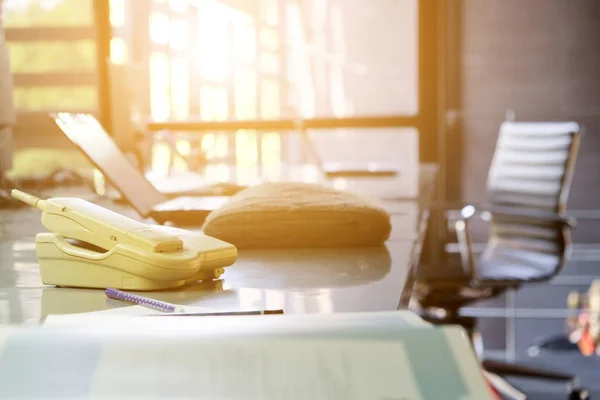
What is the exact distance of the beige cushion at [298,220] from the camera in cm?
117

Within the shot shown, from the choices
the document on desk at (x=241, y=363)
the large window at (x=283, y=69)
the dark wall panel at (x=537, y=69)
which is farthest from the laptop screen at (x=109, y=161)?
the dark wall panel at (x=537, y=69)

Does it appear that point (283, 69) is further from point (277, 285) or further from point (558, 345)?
point (277, 285)

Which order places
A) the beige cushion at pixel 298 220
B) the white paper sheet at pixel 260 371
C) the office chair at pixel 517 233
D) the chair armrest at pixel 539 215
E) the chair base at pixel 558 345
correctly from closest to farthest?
1. the white paper sheet at pixel 260 371
2. the beige cushion at pixel 298 220
3. the chair armrest at pixel 539 215
4. the office chair at pixel 517 233
5. the chair base at pixel 558 345

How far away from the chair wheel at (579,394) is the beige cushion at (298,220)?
2525mm

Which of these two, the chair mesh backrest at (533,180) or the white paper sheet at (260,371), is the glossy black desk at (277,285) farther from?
the chair mesh backrest at (533,180)

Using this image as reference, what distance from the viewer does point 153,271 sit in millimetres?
847

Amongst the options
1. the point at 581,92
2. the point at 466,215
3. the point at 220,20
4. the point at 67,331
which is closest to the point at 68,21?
the point at 220,20

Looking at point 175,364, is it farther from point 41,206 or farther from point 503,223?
point 503,223

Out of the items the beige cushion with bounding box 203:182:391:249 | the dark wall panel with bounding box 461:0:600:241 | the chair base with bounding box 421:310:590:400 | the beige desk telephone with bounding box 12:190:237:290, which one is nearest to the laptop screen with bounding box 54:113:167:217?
the beige cushion with bounding box 203:182:391:249

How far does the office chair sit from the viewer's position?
131 inches

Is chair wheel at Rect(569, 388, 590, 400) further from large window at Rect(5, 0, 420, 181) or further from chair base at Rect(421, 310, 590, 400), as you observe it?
large window at Rect(5, 0, 420, 181)

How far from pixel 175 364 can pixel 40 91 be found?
136 inches

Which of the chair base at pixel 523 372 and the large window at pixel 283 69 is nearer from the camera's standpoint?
the chair base at pixel 523 372

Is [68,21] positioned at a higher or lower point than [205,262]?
higher
